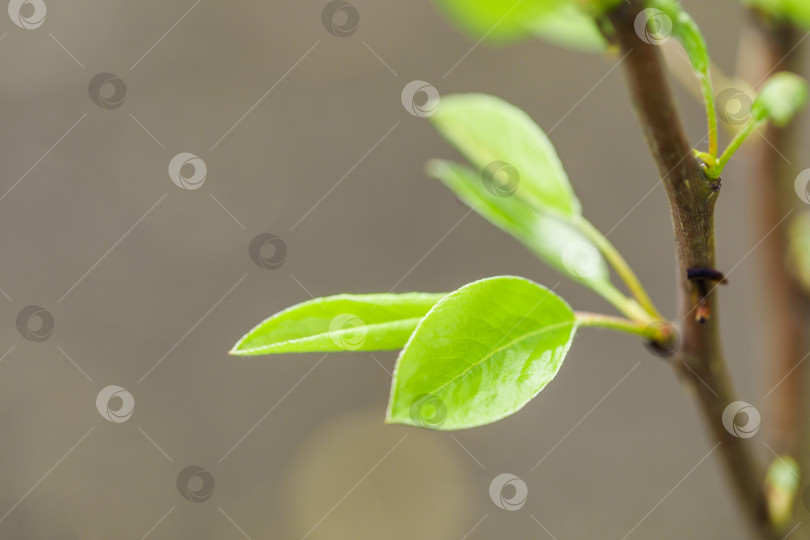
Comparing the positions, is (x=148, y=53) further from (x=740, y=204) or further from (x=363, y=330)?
(x=363, y=330)

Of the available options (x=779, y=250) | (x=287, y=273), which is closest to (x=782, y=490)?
(x=779, y=250)

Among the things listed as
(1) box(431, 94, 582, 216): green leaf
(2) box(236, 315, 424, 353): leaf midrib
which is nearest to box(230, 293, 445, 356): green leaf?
(2) box(236, 315, 424, 353): leaf midrib

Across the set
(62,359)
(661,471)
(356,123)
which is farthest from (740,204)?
(62,359)

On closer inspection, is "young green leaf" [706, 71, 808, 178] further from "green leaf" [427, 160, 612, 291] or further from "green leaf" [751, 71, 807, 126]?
"green leaf" [427, 160, 612, 291]

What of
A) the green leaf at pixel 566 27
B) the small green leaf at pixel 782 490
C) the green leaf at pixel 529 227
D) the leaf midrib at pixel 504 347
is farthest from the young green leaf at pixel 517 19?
the small green leaf at pixel 782 490

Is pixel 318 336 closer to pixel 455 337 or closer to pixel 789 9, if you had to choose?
pixel 455 337

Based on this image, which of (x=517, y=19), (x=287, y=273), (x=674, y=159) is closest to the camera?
(x=674, y=159)
